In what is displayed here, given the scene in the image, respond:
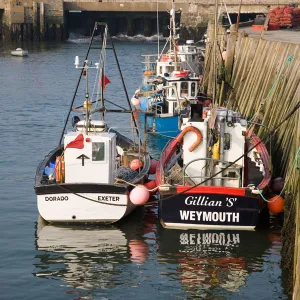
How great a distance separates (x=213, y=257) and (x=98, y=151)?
3676 millimetres

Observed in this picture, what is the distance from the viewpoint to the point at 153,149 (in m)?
30.8

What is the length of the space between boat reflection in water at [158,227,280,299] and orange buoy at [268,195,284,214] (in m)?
0.57

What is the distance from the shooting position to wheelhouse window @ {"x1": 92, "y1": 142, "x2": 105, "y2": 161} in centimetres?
1889

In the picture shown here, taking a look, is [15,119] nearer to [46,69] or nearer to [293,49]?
[293,49]

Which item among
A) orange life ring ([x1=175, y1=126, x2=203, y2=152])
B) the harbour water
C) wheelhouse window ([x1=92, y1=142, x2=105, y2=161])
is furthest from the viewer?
orange life ring ([x1=175, y1=126, x2=203, y2=152])

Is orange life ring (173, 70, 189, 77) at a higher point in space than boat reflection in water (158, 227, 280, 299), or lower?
higher

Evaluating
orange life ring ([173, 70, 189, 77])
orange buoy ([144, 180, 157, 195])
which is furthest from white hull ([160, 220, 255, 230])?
orange life ring ([173, 70, 189, 77])

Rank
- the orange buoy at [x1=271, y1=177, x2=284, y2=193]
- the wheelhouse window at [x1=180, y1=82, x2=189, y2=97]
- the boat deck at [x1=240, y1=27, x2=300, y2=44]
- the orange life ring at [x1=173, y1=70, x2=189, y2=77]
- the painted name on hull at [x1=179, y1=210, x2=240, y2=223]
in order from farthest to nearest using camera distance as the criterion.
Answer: the boat deck at [x1=240, y1=27, x2=300, y2=44] → the orange life ring at [x1=173, y1=70, x2=189, y2=77] → the wheelhouse window at [x1=180, y1=82, x2=189, y2=97] → the orange buoy at [x1=271, y1=177, x2=284, y2=193] → the painted name on hull at [x1=179, y1=210, x2=240, y2=223]

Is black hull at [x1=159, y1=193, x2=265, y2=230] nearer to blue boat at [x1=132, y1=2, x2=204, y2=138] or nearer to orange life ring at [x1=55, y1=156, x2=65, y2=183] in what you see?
orange life ring at [x1=55, y1=156, x2=65, y2=183]

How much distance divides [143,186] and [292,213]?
4087mm

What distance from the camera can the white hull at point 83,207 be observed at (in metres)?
18.6

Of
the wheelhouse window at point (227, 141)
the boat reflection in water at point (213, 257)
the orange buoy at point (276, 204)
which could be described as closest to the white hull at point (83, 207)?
the boat reflection in water at point (213, 257)

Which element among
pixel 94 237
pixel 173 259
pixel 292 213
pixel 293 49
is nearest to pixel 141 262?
pixel 173 259

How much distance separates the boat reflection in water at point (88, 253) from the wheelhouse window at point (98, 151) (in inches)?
63.5
